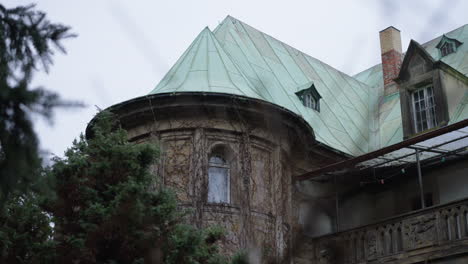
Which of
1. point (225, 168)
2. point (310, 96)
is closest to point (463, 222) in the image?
point (225, 168)

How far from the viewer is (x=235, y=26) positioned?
21.9 meters

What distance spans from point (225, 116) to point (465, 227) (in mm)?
5586

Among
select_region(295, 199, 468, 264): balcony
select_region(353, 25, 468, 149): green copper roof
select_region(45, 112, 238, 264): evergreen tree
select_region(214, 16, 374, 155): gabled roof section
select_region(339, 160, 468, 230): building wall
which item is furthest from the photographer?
select_region(214, 16, 374, 155): gabled roof section

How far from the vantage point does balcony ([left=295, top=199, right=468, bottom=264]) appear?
46.9 feet

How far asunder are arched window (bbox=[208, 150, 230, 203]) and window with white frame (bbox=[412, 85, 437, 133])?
19.8 feet

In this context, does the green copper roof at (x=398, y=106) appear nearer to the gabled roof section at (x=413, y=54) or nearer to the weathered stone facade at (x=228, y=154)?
the gabled roof section at (x=413, y=54)

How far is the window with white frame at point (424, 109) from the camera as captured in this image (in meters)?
19.3

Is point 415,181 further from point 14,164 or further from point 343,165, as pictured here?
point 14,164

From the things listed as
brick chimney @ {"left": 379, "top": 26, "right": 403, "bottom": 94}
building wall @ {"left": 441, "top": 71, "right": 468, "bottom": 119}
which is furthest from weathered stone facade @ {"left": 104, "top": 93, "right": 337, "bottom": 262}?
brick chimney @ {"left": 379, "top": 26, "right": 403, "bottom": 94}

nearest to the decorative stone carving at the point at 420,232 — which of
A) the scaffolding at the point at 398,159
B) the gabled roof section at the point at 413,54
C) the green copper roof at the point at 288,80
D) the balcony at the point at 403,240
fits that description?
the balcony at the point at 403,240

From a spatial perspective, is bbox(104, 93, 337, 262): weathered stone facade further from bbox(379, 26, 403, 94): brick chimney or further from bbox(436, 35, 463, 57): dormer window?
bbox(436, 35, 463, 57): dormer window

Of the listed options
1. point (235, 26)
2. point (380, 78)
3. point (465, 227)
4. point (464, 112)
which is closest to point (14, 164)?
point (465, 227)

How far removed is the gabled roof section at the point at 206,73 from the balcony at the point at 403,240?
3.95m

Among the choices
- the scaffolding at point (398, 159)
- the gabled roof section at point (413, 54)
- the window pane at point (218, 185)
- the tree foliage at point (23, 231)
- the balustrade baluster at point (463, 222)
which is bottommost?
the tree foliage at point (23, 231)
